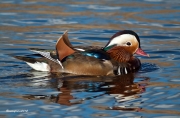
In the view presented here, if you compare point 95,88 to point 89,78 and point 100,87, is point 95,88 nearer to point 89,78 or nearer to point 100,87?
point 100,87

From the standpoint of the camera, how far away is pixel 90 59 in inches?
440

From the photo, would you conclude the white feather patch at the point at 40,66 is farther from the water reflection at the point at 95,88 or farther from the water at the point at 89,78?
the water reflection at the point at 95,88

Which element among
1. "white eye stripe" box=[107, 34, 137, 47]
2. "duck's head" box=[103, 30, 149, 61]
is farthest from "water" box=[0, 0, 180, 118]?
"white eye stripe" box=[107, 34, 137, 47]

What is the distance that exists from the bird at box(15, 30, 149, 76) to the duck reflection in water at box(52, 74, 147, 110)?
184 millimetres

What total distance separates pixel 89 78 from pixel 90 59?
1.24 feet

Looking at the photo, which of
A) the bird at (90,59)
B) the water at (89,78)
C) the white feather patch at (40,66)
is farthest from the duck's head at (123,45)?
the white feather patch at (40,66)

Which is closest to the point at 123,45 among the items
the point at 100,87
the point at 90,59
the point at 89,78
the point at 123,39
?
the point at 123,39

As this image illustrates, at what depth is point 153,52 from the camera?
12766 mm

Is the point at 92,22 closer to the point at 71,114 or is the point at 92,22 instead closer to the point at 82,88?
the point at 82,88

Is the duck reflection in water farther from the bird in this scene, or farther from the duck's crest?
the duck's crest

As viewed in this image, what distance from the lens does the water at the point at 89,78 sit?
9.02 metres

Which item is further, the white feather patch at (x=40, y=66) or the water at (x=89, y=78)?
the white feather patch at (x=40, y=66)

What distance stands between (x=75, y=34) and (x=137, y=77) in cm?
337

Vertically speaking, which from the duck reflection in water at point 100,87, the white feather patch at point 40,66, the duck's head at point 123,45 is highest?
the duck's head at point 123,45
